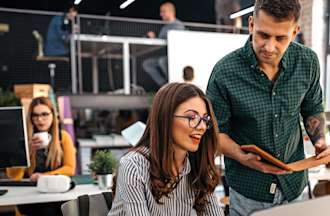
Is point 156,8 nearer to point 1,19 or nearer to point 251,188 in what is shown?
point 1,19

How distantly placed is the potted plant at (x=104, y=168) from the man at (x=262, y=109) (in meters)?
0.87

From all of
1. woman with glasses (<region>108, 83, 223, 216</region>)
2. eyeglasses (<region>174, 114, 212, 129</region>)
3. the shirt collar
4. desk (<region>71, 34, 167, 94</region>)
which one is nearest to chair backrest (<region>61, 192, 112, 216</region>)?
woman with glasses (<region>108, 83, 223, 216</region>)

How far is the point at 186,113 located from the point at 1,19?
14.8 feet

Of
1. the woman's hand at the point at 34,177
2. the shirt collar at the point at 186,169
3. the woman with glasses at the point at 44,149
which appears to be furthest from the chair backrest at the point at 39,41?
the shirt collar at the point at 186,169

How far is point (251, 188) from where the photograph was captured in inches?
50.3

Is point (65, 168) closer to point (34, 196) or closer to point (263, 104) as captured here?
point (34, 196)

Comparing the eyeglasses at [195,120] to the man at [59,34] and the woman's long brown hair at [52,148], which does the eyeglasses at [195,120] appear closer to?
the woman's long brown hair at [52,148]

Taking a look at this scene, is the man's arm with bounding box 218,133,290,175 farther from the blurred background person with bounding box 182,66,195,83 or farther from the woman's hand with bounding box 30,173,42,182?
the blurred background person with bounding box 182,66,195,83

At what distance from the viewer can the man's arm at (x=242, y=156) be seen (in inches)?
45.4

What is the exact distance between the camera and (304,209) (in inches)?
21.0

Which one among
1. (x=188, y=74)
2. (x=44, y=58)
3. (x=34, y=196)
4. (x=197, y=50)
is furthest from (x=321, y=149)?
(x=44, y=58)

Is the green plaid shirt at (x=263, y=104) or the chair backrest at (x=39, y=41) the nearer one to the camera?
the green plaid shirt at (x=263, y=104)

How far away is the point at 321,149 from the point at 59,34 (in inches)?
158

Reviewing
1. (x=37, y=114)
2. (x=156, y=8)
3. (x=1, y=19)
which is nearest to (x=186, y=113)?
(x=37, y=114)
